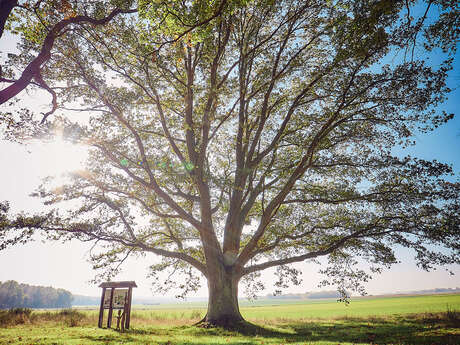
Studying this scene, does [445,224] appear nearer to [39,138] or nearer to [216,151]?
[216,151]

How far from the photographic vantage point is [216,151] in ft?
62.1

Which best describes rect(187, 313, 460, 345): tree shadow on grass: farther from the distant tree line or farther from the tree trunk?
the distant tree line

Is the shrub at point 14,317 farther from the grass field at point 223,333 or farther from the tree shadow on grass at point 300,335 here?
the tree shadow on grass at point 300,335

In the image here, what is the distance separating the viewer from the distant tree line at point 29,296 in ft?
305

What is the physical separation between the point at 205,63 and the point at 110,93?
4.97m

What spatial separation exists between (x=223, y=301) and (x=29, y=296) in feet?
412

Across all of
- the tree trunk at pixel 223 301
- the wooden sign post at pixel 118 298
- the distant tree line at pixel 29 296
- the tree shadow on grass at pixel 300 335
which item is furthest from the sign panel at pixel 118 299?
the distant tree line at pixel 29 296

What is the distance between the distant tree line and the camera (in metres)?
92.8

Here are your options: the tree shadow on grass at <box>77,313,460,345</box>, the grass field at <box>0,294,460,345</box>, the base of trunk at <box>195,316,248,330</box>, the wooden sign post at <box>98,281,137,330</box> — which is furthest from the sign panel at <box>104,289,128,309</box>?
the base of trunk at <box>195,316,248,330</box>

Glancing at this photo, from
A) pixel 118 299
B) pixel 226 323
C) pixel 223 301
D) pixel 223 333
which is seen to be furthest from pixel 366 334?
pixel 118 299

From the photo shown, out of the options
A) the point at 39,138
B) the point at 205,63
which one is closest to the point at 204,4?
the point at 205,63

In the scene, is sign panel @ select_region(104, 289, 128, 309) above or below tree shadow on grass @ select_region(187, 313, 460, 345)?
above

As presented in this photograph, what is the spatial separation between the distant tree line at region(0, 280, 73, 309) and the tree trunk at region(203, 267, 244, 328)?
367ft

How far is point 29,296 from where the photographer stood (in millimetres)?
103188
